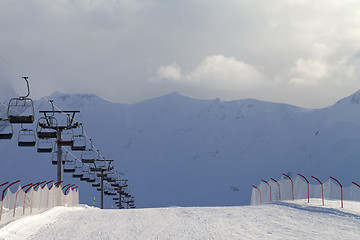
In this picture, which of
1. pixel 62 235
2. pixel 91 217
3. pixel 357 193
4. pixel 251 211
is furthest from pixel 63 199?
pixel 357 193

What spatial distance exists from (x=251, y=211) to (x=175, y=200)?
154 metres

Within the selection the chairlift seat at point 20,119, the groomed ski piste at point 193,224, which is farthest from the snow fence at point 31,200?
the chairlift seat at point 20,119

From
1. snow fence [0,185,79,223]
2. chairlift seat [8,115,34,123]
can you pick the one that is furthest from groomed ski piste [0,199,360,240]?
chairlift seat [8,115,34,123]

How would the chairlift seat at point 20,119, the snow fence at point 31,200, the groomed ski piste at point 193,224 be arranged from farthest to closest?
the snow fence at point 31,200, the chairlift seat at point 20,119, the groomed ski piste at point 193,224

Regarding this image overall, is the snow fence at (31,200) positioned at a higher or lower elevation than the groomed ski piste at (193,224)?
higher

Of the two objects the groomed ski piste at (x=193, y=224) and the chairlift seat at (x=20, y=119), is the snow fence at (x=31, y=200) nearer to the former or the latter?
the groomed ski piste at (x=193, y=224)

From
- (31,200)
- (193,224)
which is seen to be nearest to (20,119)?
(31,200)

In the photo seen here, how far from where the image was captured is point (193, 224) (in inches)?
784

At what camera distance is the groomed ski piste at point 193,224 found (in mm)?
17156

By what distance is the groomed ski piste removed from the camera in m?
17.2

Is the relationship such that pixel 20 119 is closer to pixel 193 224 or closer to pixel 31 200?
pixel 31 200

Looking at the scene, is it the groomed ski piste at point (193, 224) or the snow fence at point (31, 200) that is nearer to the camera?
the groomed ski piste at point (193, 224)

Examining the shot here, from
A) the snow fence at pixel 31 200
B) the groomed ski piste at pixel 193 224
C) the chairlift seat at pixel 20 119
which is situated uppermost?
the chairlift seat at pixel 20 119

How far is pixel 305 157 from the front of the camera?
180 metres
